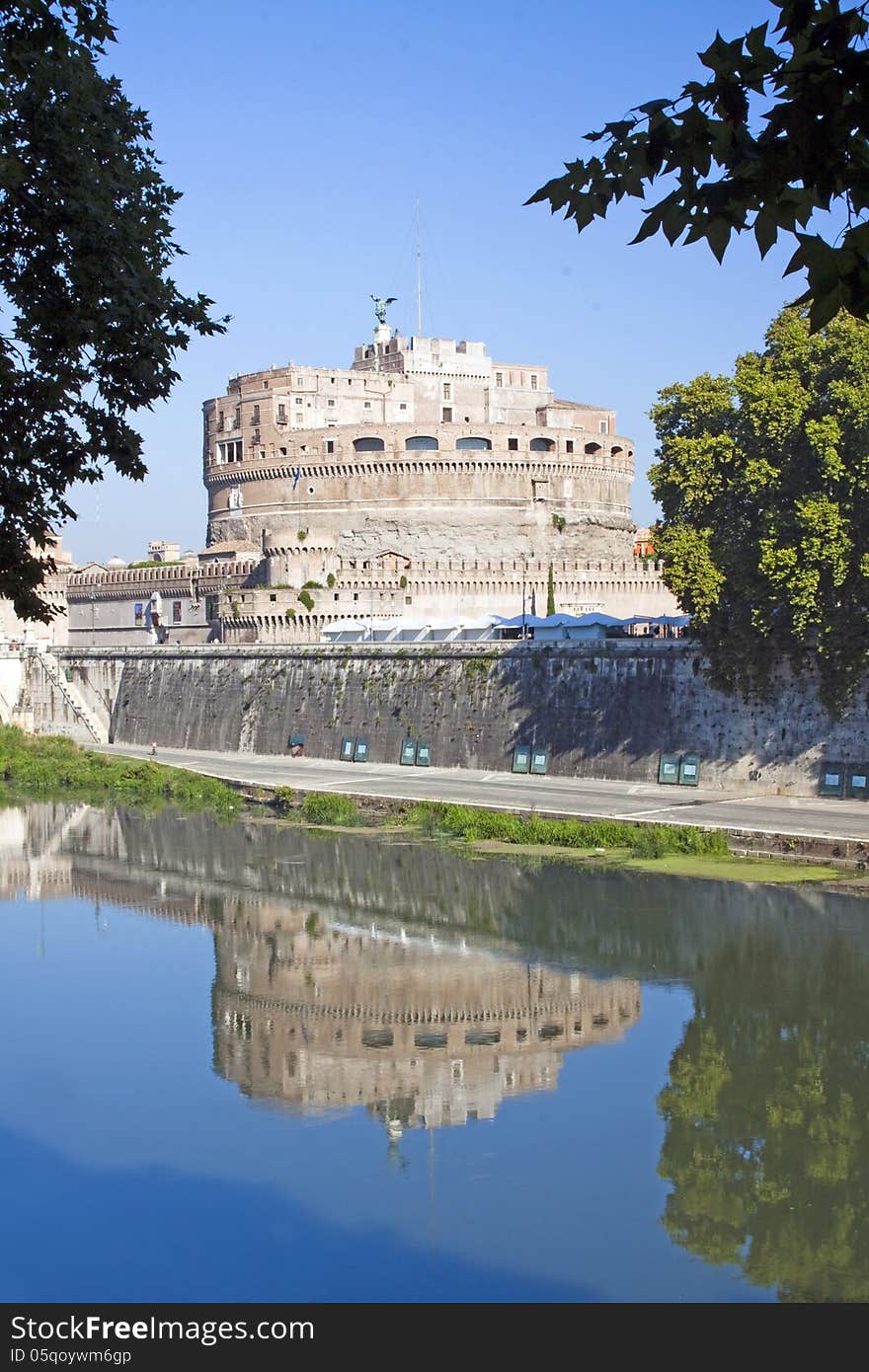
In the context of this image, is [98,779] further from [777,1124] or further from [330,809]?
[777,1124]

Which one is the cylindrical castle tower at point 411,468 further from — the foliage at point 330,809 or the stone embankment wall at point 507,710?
the foliage at point 330,809

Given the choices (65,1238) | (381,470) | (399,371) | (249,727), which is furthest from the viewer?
(399,371)

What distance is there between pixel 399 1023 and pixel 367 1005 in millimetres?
815

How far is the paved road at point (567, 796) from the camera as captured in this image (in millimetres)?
28125

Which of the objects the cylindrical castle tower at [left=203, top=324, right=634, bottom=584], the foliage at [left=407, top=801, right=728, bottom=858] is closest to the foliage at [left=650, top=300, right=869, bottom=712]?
the foliage at [left=407, top=801, right=728, bottom=858]

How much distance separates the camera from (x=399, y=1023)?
18766 mm

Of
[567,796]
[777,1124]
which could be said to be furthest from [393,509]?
[777,1124]

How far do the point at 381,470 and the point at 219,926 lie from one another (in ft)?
140

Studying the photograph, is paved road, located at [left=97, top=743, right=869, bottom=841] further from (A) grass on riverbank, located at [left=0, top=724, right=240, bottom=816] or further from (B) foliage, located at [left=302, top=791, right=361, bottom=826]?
(A) grass on riverbank, located at [left=0, top=724, right=240, bottom=816]

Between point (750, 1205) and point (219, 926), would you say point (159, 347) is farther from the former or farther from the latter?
point (219, 926)

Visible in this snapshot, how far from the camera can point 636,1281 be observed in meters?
11.5

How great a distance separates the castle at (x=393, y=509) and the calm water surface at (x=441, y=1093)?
29.9 meters

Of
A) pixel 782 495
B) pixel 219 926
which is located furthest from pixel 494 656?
pixel 219 926

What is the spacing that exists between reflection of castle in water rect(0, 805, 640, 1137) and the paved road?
5.64 metres
